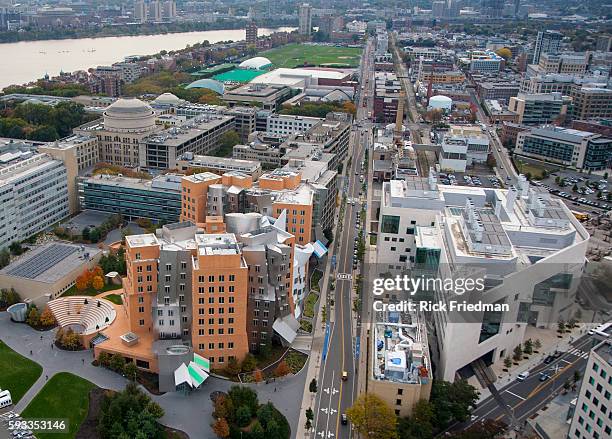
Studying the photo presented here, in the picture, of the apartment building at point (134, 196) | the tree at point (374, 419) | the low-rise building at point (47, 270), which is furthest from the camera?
the apartment building at point (134, 196)

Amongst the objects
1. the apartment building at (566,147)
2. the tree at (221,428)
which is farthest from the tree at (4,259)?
the apartment building at (566,147)

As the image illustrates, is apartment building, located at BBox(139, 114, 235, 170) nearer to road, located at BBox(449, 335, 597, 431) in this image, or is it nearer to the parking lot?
the parking lot

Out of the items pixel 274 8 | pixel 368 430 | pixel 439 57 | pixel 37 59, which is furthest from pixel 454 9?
pixel 368 430

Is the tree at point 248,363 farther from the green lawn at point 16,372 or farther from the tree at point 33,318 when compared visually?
the tree at point 33,318

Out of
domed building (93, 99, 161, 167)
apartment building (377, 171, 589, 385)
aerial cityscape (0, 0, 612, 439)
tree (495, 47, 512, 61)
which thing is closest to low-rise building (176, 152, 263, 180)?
aerial cityscape (0, 0, 612, 439)

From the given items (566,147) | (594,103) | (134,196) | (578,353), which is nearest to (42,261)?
(134,196)

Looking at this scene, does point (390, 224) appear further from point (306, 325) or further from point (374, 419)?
point (374, 419)

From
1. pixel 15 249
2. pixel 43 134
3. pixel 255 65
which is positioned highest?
pixel 255 65
